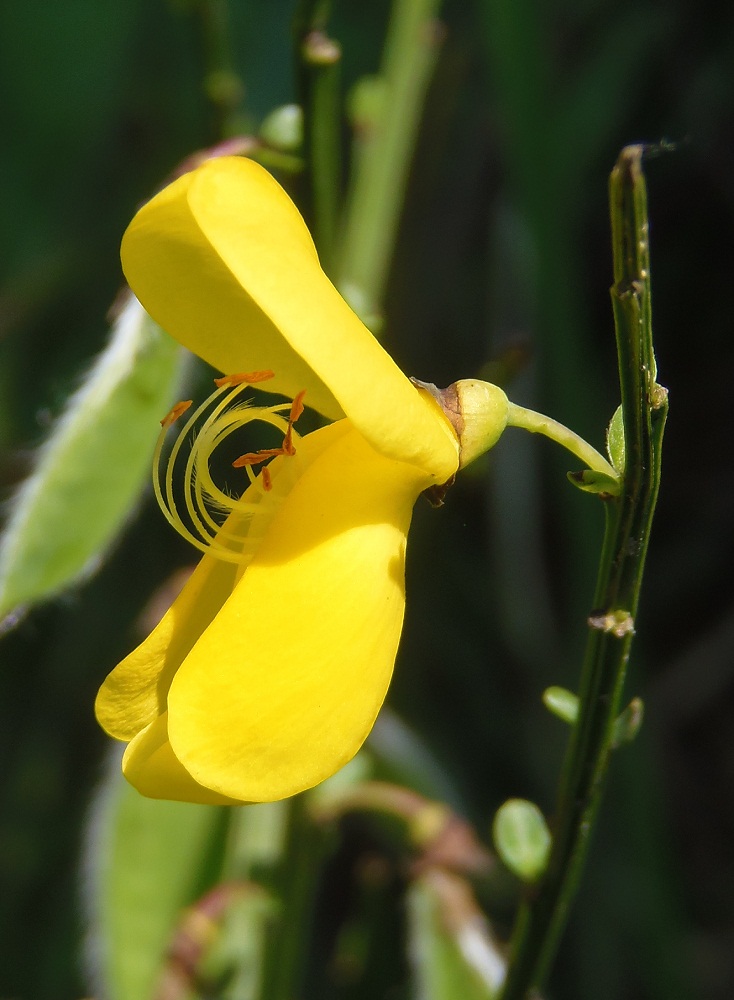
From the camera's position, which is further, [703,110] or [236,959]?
[703,110]

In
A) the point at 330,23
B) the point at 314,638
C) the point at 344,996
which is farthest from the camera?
the point at 330,23

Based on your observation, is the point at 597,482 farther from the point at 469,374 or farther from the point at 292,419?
the point at 469,374

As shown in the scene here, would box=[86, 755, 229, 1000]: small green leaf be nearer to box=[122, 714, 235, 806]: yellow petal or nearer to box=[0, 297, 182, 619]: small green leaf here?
box=[0, 297, 182, 619]: small green leaf

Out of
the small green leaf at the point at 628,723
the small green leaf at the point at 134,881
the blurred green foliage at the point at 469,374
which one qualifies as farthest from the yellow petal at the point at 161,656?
the blurred green foliage at the point at 469,374

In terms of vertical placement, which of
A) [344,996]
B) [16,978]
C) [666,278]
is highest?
[666,278]

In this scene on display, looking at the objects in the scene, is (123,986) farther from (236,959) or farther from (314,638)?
(314,638)

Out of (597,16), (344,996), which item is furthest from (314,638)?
(597,16)

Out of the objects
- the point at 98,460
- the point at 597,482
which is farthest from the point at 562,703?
the point at 98,460

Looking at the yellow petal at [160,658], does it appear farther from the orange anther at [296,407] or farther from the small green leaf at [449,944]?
the small green leaf at [449,944]
